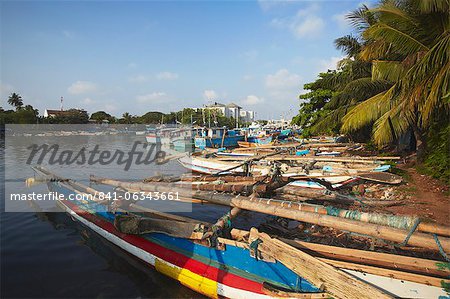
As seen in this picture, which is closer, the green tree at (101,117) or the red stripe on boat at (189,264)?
the red stripe on boat at (189,264)

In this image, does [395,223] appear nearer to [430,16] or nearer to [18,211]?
[430,16]

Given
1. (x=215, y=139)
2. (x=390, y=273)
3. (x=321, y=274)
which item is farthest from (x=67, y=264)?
(x=215, y=139)

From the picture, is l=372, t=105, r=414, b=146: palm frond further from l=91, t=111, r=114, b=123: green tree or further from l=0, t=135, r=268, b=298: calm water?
l=91, t=111, r=114, b=123: green tree

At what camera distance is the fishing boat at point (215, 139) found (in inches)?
1374

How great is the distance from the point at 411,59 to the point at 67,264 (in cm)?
1347

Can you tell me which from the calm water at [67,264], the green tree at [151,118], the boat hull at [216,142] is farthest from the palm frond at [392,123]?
the green tree at [151,118]

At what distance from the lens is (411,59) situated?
953cm

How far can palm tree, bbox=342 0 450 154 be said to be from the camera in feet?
24.2

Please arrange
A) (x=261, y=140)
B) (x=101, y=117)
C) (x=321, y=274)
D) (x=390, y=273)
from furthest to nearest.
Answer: (x=101, y=117), (x=261, y=140), (x=321, y=274), (x=390, y=273)

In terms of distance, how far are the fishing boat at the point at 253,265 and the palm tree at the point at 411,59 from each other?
5529 millimetres

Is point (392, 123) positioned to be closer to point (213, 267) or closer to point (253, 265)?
point (253, 265)

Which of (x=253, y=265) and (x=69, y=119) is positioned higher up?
(x=69, y=119)

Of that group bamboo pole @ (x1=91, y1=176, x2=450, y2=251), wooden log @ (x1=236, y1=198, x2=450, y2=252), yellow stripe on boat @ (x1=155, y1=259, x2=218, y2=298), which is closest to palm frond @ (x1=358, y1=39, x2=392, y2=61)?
bamboo pole @ (x1=91, y1=176, x2=450, y2=251)

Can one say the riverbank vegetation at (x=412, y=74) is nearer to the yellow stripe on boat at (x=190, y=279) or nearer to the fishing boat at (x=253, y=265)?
the fishing boat at (x=253, y=265)
